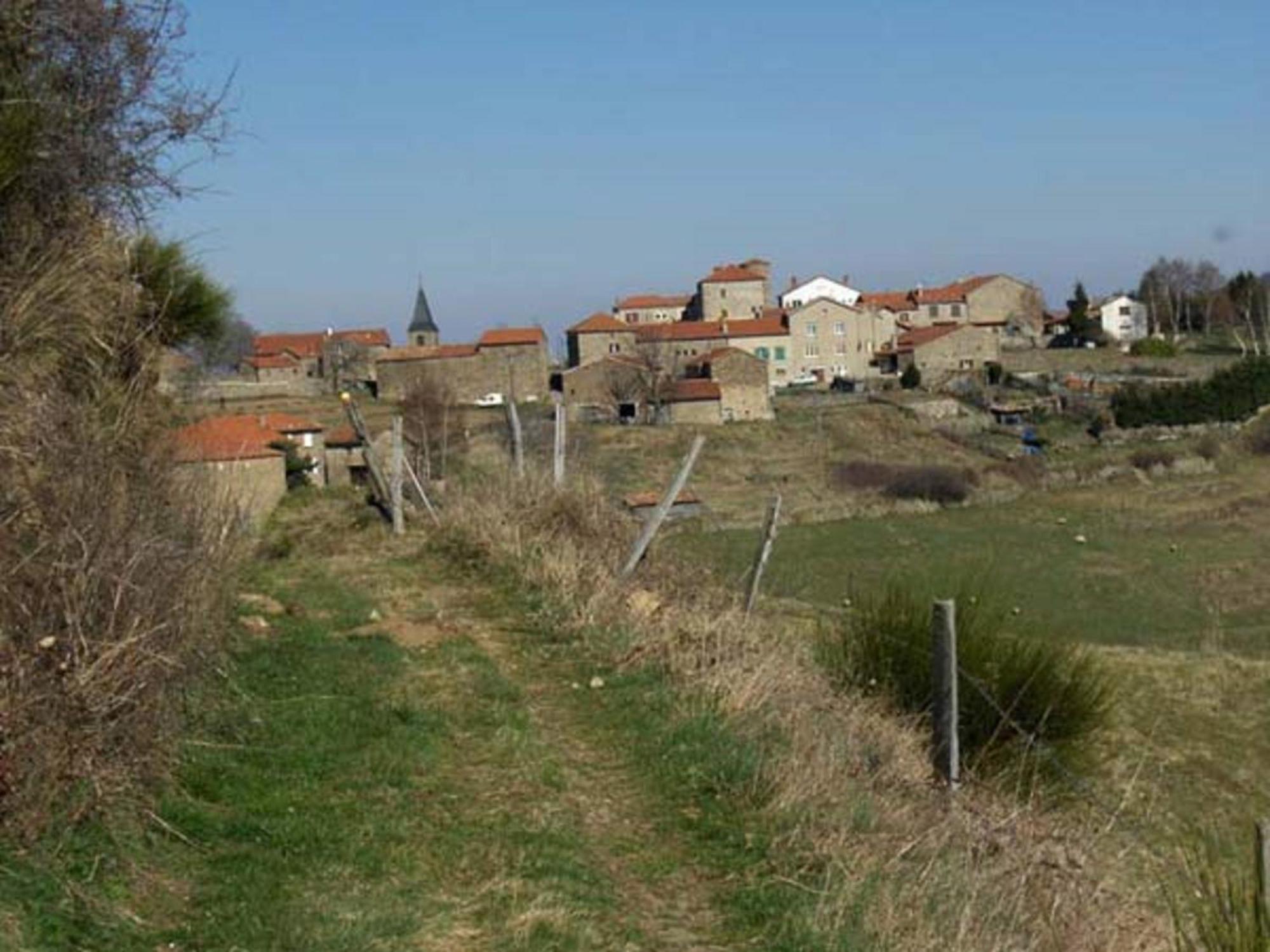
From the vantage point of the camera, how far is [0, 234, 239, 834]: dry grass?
5035 mm

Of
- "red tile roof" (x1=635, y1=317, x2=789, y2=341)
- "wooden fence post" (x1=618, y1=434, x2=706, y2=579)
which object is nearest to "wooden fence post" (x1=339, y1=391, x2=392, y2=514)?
"wooden fence post" (x1=618, y1=434, x2=706, y2=579)

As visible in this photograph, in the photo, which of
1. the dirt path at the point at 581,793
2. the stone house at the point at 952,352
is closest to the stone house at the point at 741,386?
the stone house at the point at 952,352

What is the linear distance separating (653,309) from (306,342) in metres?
31.5

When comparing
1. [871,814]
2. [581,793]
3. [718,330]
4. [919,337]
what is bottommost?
[871,814]

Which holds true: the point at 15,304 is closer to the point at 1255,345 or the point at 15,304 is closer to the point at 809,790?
the point at 809,790

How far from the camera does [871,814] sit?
673 centimetres

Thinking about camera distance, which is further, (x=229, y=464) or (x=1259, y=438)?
(x=1259, y=438)

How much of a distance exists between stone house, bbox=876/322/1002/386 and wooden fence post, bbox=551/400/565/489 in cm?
7087

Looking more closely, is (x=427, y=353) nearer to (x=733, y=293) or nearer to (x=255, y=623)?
(x=733, y=293)

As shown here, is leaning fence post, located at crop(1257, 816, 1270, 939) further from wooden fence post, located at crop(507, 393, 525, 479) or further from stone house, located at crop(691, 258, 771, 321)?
stone house, located at crop(691, 258, 771, 321)

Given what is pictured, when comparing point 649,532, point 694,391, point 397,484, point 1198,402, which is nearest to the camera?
point 649,532

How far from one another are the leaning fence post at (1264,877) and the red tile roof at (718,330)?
82814 mm

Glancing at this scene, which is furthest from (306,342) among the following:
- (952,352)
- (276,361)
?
(952,352)

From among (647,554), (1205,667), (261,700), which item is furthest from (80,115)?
(1205,667)
